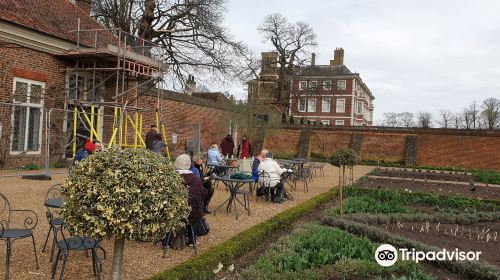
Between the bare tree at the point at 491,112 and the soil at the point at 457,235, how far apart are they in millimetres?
53597

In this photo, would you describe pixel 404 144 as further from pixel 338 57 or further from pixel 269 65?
pixel 338 57

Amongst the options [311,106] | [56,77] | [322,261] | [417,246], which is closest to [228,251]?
[322,261]

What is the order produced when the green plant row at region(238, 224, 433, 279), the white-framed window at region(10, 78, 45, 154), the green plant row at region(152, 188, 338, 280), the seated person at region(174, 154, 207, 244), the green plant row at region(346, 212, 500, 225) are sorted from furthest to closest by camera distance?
1. the white-framed window at region(10, 78, 45, 154)
2. the green plant row at region(346, 212, 500, 225)
3. the seated person at region(174, 154, 207, 244)
4. the green plant row at region(238, 224, 433, 279)
5. the green plant row at region(152, 188, 338, 280)

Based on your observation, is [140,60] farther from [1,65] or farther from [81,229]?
[81,229]

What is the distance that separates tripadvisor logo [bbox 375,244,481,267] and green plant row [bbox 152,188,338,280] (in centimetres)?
181

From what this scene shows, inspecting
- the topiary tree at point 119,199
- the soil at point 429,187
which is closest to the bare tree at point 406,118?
the soil at point 429,187

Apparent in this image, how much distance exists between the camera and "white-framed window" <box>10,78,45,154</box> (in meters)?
13.4

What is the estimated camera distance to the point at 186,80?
82.2 ft

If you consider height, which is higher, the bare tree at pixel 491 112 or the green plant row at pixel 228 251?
the bare tree at pixel 491 112

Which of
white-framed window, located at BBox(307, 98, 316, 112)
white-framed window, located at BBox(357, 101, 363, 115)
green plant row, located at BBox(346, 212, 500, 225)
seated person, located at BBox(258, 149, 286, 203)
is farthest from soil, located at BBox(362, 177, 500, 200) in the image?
white-framed window, located at BBox(357, 101, 363, 115)

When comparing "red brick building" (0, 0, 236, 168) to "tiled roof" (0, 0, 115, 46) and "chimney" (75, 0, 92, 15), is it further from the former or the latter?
"chimney" (75, 0, 92, 15)

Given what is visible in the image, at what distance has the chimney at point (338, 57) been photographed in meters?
58.0

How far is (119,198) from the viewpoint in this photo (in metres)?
3.36

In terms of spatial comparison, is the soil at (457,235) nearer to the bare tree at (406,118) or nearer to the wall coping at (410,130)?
the wall coping at (410,130)
